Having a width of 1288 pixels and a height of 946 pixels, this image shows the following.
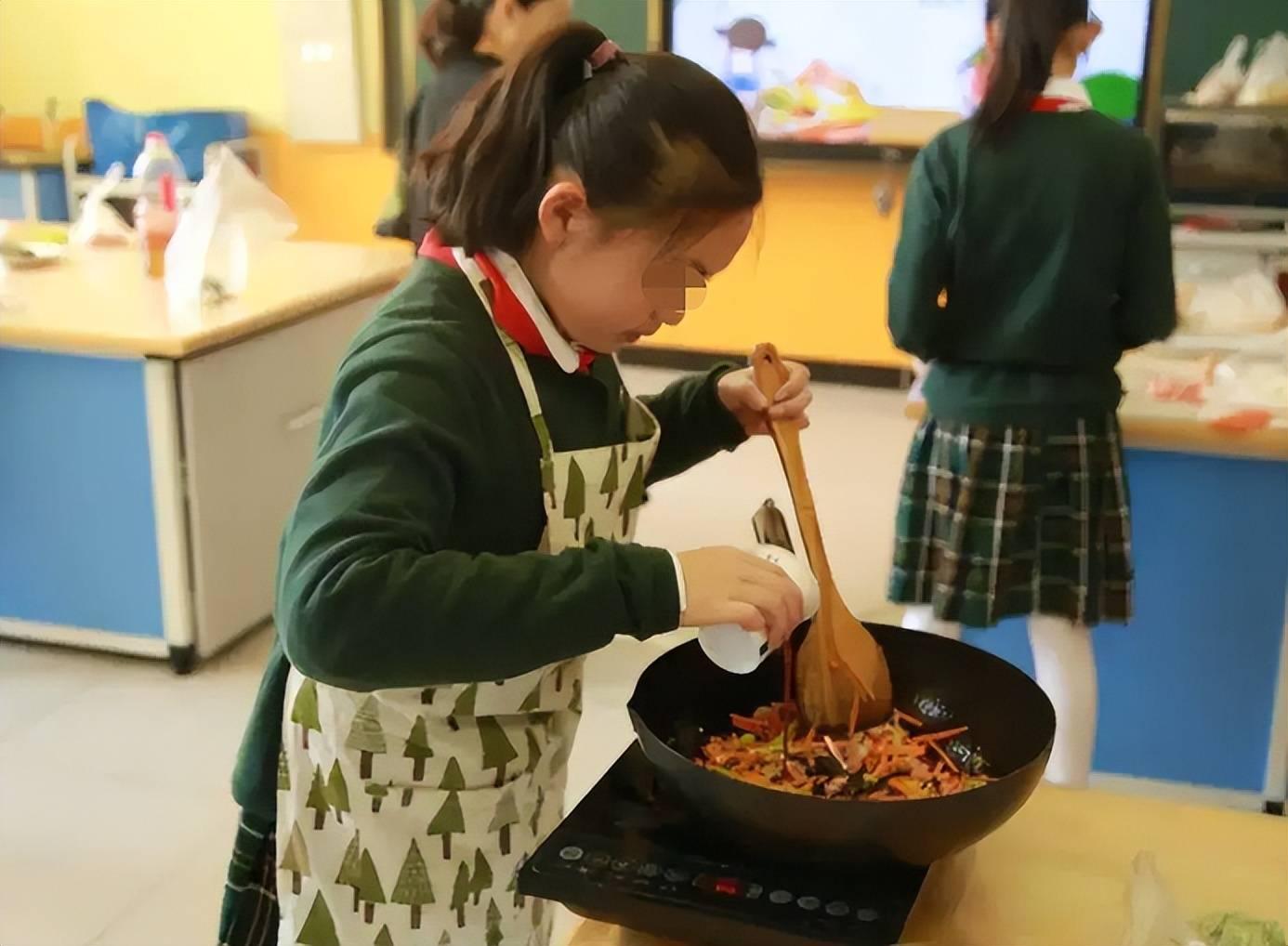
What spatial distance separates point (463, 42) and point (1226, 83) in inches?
85.5

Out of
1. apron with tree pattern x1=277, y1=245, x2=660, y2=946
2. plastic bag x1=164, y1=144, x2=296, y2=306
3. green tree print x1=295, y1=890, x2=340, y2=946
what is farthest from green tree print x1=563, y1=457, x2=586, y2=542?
plastic bag x1=164, y1=144, x2=296, y2=306

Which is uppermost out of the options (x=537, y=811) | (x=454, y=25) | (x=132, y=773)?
(x=454, y=25)

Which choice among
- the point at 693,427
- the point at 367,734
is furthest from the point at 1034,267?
the point at 367,734

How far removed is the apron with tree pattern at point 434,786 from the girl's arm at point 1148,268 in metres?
1.03

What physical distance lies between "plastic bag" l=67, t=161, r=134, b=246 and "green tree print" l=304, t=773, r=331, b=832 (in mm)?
2260

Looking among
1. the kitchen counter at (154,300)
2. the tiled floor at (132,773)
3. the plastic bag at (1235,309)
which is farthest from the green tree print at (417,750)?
the plastic bag at (1235,309)

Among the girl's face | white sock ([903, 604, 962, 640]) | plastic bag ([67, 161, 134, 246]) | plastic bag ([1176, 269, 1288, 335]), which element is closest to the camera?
the girl's face

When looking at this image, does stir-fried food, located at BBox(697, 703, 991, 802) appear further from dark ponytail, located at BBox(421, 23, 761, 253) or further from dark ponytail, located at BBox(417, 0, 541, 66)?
dark ponytail, located at BBox(417, 0, 541, 66)

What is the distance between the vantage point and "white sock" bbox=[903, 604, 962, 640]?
1.96 metres

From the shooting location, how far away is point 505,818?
3.39ft

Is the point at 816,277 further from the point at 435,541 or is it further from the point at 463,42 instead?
the point at 435,541

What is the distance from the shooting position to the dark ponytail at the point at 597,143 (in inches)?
32.4

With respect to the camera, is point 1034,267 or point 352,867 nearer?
point 352,867

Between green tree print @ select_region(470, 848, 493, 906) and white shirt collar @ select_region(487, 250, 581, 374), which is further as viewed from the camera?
green tree print @ select_region(470, 848, 493, 906)
